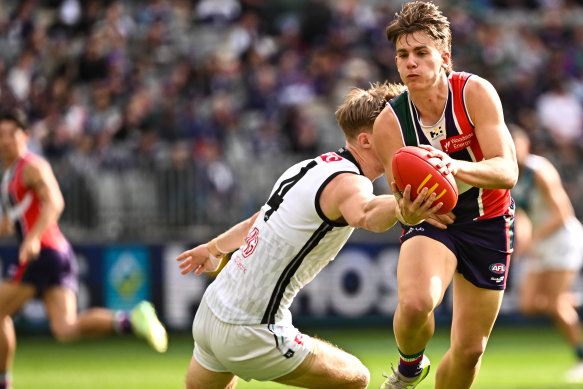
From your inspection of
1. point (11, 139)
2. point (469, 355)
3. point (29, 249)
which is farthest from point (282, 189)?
point (11, 139)

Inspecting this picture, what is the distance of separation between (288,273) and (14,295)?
15.8ft

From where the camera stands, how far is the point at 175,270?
13430 mm

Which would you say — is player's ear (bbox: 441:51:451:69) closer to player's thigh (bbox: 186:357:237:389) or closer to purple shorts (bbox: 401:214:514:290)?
purple shorts (bbox: 401:214:514:290)

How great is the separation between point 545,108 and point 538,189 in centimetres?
724

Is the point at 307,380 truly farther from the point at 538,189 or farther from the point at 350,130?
the point at 538,189

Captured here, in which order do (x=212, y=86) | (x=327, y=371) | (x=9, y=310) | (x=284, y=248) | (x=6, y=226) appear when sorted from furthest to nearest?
(x=212, y=86), (x=6, y=226), (x=9, y=310), (x=327, y=371), (x=284, y=248)

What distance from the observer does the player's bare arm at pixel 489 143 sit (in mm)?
4906

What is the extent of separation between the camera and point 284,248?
193 inches

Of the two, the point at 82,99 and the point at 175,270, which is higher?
the point at 82,99

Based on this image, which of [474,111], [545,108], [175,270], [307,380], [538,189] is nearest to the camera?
[307,380]

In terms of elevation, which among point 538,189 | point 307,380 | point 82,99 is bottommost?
point 82,99

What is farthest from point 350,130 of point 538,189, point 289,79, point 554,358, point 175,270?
point 289,79

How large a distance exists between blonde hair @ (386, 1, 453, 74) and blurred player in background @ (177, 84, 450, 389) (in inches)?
21.9

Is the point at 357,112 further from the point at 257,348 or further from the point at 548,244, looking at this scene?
the point at 548,244
